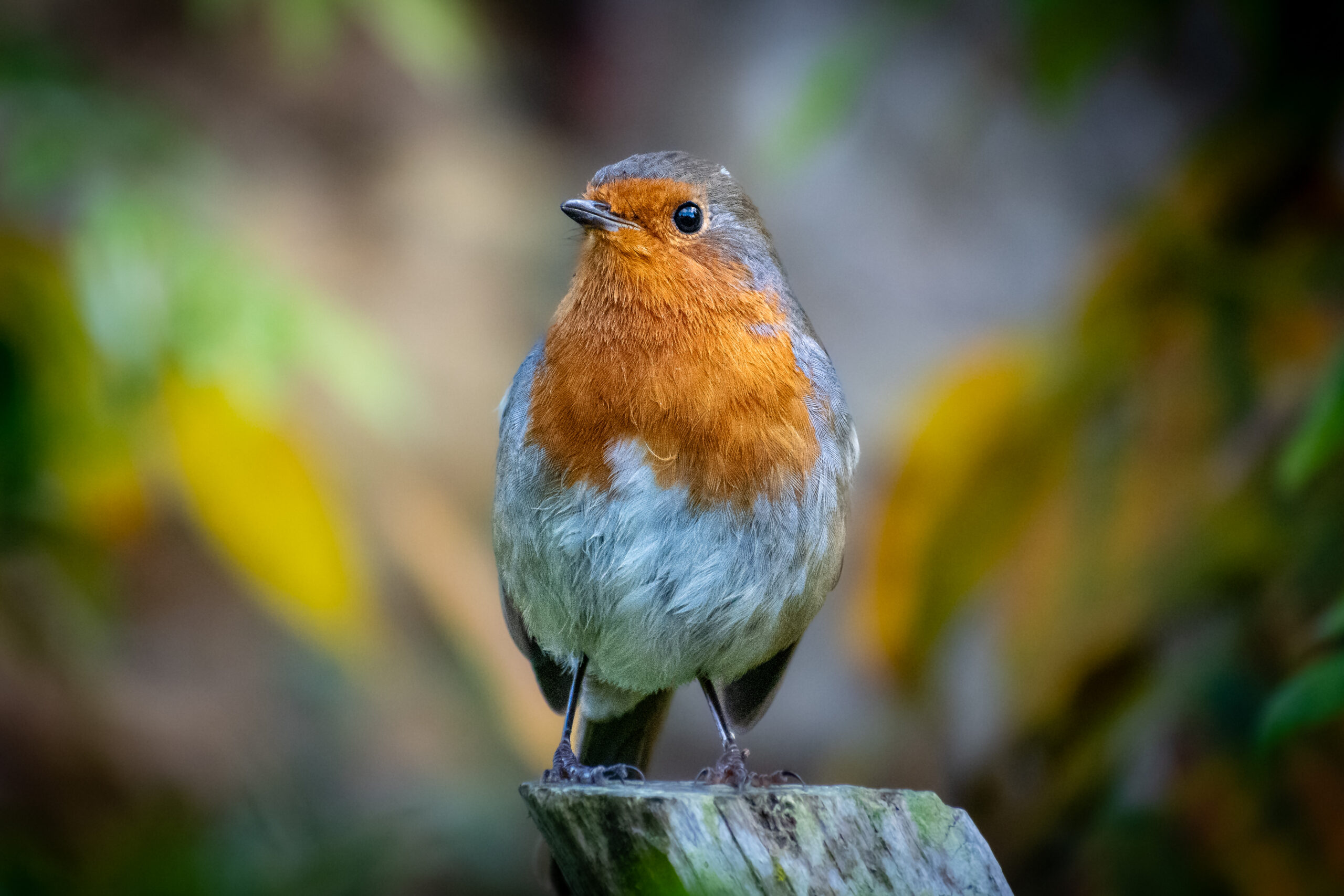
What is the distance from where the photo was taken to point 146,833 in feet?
9.71

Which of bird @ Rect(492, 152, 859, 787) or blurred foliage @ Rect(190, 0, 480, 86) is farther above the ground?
blurred foliage @ Rect(190, 0, 480, 86)

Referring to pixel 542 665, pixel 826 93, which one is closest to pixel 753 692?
pixel 542 665

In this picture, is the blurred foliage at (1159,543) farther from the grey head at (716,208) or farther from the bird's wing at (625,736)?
the grey head at (716,208)

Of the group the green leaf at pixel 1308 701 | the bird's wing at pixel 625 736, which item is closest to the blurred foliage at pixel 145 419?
the bird's wing at pixel 625 736

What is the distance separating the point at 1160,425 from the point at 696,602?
5.23ft

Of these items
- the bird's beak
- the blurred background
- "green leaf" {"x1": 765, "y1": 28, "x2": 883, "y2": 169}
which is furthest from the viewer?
"green leaf" {"x1": 765, "y1": 28, "x2": 883, "y2": 169}

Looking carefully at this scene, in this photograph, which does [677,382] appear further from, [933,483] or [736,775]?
[933,483]

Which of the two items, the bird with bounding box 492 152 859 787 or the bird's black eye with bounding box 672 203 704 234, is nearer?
the bird with bounding box 492 152 859 787

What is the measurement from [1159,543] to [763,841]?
1.74 meters

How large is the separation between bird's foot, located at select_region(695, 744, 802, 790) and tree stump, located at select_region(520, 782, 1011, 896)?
30cm

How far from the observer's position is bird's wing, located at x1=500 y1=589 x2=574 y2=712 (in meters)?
2.81

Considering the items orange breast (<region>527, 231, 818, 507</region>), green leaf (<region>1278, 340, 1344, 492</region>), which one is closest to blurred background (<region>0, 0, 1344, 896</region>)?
green leaf (<region>1278, 340, 1344, 492</region>)

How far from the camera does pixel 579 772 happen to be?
2.49m

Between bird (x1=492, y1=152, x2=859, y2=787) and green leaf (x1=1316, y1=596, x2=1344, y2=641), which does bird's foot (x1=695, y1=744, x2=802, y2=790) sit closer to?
bird (x1=492, y1=152, x2=859, y2=787)
